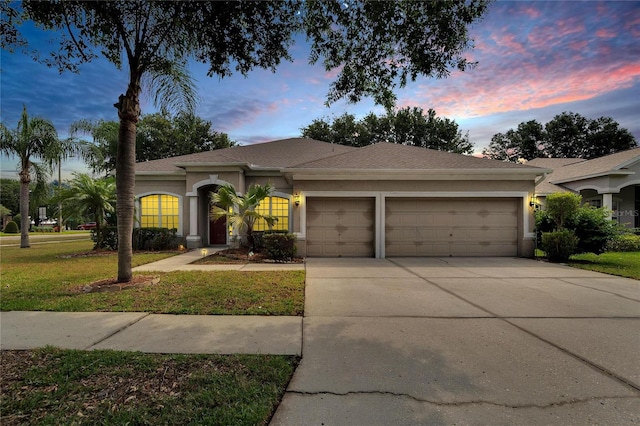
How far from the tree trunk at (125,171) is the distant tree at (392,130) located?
2497cm

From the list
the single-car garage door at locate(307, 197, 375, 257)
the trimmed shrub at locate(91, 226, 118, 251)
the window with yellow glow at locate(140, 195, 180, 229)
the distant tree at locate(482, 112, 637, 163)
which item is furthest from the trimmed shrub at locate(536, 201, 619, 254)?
the distant tree at locate(482, 112, 637, 163)

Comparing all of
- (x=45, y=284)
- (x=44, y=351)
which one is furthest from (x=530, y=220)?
(x=45, y=284)

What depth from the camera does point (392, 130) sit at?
1228 inches

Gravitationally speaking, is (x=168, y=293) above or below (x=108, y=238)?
below

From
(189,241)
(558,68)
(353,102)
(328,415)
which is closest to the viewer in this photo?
(328,415)

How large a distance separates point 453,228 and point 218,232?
11.0 meters

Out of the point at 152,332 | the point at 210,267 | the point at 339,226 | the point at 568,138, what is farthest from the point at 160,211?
the point at 568,138

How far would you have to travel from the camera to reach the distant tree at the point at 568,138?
36031mm

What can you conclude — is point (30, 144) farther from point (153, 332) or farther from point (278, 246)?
point (153, 332)

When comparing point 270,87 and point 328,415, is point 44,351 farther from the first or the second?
point 270,87

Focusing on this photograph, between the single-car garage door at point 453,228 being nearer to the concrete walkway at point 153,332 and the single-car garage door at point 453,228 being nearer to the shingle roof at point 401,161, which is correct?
the shingle roof at point 401,161

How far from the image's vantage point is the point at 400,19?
482 cm

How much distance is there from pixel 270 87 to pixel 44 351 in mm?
6327

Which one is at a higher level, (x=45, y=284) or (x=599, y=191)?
(x=599, y=191)
